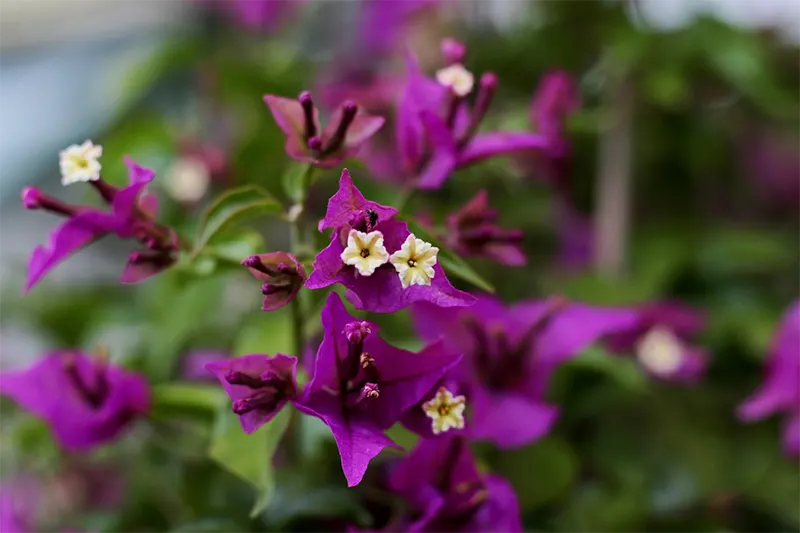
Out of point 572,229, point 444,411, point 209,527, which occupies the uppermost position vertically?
point 444,411

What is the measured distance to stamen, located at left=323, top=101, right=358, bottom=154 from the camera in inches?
17.1

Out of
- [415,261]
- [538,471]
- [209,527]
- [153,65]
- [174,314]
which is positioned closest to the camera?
[415,261]

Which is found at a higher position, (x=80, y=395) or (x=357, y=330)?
(x=357, y=330)

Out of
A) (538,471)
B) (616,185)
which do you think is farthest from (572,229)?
(538,471)

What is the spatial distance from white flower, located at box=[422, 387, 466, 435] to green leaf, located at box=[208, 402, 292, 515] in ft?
0.27

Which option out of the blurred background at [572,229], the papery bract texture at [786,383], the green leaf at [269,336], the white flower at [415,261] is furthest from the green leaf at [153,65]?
the papery bract texture at [786,383]

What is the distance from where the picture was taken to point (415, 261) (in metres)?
0.38

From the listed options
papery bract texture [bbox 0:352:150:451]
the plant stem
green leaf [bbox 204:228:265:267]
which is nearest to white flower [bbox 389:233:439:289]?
green leaf [bbox 204:228:265:267]

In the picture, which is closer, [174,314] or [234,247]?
[234,247]

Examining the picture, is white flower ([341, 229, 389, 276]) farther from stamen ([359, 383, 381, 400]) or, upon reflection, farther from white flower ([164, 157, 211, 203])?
white flower ([164, 157, 211, 203])

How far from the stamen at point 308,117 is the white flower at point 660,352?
0.41m

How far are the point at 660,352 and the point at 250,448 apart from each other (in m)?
0.40

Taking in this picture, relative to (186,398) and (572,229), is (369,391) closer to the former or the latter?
(186,398)

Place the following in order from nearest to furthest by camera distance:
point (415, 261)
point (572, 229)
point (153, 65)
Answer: point (415, 261) < point (153, 65) < point (572, 229)
